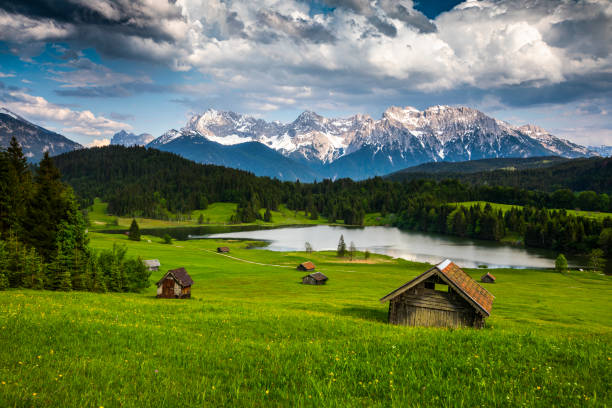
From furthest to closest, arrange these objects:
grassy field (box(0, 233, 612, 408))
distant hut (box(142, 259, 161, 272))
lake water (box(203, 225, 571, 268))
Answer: lake water (box(203, 225, 571, 268)), distant hut (box(142, 259, 161, 272)), grassy field (box(0, 233, 612, 408))

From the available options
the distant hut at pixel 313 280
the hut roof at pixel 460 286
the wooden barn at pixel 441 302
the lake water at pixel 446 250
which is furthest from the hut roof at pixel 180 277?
the lake water at pixel 446 250

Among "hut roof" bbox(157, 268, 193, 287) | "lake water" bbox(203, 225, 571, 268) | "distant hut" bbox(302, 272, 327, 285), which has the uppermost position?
"hut roof" bbox(157, 268, 193, 287)

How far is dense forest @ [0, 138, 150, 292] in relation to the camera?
42.7m

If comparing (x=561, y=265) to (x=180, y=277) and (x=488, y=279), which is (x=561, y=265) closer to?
(x=488, y=279)

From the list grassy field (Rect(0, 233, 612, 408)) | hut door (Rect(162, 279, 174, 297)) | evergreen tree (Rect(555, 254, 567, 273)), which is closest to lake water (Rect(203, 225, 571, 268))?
evergreen tree (Rect(555, 254, 567, 273))

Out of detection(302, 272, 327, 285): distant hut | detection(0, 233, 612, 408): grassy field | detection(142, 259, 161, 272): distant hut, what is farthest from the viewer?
detection(142, 259, 161, 272): distant hut

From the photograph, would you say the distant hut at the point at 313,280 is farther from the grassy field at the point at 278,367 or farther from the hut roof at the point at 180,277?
the grassy field at the point at 278,367

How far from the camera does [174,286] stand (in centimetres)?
5056

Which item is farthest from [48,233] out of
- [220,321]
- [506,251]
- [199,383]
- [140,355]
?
[506,251]

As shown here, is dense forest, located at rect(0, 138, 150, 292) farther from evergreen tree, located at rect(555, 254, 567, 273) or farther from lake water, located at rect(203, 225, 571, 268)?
evergreen tree, located at rect(555, 254, 567, 273)

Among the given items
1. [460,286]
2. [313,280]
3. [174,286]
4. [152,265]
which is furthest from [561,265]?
[152,265]

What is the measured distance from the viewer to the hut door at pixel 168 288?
5028 cm

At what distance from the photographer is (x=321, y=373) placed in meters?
9.09

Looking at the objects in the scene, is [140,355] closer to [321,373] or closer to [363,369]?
[321,373]
